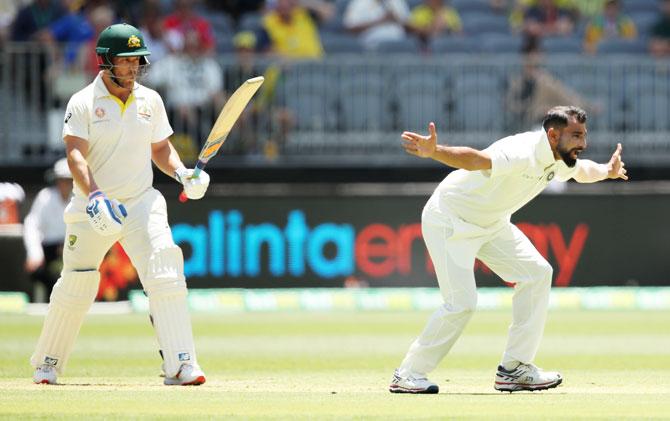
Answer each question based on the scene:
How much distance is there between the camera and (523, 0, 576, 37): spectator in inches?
669

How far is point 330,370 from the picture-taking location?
29.7 ft

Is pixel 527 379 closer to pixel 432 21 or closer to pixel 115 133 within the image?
pixel 115 133

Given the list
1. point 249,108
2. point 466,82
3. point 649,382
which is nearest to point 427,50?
point 466,82

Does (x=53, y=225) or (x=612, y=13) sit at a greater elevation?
(x=612, y=13)

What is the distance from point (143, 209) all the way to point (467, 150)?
1949 millimetres

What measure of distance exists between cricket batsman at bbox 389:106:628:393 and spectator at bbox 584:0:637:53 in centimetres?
940

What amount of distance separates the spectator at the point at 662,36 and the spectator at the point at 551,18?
3.30ft

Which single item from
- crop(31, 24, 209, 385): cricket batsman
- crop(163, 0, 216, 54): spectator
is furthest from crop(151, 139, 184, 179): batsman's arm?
crop(163, 0, 216, 54): spectator

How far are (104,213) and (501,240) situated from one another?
2.17 meters

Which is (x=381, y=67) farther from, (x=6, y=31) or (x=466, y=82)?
(x=6, y=31)

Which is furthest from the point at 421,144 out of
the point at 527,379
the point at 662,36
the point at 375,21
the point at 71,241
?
the point at 662,36

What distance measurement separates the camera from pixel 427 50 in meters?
16.5

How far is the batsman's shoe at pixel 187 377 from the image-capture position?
784cm

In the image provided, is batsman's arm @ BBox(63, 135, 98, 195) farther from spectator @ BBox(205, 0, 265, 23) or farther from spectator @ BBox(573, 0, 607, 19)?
spectator @ BBox(573, 0, 607, 19)
